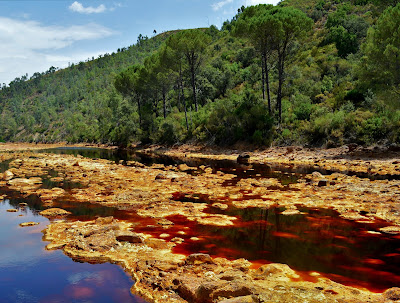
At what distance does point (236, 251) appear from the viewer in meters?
9.02

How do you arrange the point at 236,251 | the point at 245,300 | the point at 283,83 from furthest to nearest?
the point at 283,83
the point at 236,251
the point at 245,300

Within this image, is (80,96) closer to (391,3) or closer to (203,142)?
(203,142)

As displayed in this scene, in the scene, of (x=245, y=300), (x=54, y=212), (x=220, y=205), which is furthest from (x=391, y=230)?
(x=54, y=212)

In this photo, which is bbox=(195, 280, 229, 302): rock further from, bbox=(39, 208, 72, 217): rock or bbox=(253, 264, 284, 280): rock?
bbox=(39, 208, 72, 217): rock

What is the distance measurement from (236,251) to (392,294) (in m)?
4.15

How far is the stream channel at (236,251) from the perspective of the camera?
7133 mm

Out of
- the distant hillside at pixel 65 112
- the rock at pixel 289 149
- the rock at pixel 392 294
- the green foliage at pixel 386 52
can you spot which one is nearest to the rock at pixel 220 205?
the rock at pixel 392 294

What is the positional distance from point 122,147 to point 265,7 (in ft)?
144

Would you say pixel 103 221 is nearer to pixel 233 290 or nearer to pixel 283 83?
pixel 233 290

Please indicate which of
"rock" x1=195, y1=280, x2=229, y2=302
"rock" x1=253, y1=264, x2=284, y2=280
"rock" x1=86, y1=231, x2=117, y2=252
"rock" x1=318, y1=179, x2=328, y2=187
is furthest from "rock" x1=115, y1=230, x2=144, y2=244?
"rock" x1=318, y1=179, x2=328, y2=187

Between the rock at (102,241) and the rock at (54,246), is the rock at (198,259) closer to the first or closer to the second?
the rock at (102,241)

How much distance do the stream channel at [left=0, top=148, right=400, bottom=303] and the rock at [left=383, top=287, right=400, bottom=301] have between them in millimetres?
494

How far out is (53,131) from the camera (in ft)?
425

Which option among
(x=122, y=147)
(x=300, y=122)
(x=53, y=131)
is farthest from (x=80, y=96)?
(x=300, y=122)
